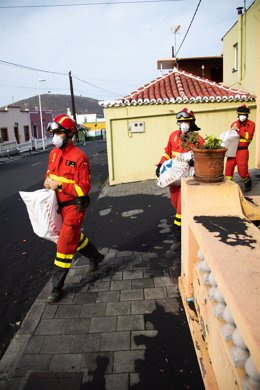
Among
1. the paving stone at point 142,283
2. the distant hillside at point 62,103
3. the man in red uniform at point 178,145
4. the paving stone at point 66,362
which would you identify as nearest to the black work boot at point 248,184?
the man in red uniform at point 178,145

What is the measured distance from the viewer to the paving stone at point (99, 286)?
160 inches

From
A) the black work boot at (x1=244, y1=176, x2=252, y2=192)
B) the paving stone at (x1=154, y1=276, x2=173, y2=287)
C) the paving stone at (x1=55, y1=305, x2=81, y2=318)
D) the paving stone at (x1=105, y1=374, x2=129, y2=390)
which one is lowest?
the paving stone at (x1=105, y1=374, x2=129, y2=390)

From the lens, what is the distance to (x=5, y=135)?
36.2 m

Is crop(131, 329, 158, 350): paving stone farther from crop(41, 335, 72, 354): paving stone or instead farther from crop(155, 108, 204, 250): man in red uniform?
crop(155, 108, 204, 250): man in red uniform

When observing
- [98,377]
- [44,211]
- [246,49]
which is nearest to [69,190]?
[44,211]

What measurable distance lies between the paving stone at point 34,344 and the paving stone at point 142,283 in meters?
1.35

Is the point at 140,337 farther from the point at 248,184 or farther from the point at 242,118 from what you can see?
the point at 242,118

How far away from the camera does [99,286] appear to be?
4156mm

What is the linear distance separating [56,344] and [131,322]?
0.78m

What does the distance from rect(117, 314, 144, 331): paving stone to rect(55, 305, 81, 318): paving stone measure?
0.51m

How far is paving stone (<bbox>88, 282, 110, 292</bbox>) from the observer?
4073 millimetres

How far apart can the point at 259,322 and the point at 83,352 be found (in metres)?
2.05

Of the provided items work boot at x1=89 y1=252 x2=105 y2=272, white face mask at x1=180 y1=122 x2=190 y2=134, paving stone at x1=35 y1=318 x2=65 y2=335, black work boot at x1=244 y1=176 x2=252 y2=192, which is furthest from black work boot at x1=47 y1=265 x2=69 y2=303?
black work boot at x1=244 y1=176 x2=252 y2=192

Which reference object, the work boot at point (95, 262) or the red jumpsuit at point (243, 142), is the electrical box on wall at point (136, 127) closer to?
the red jumpsuit at point (243, 142)
